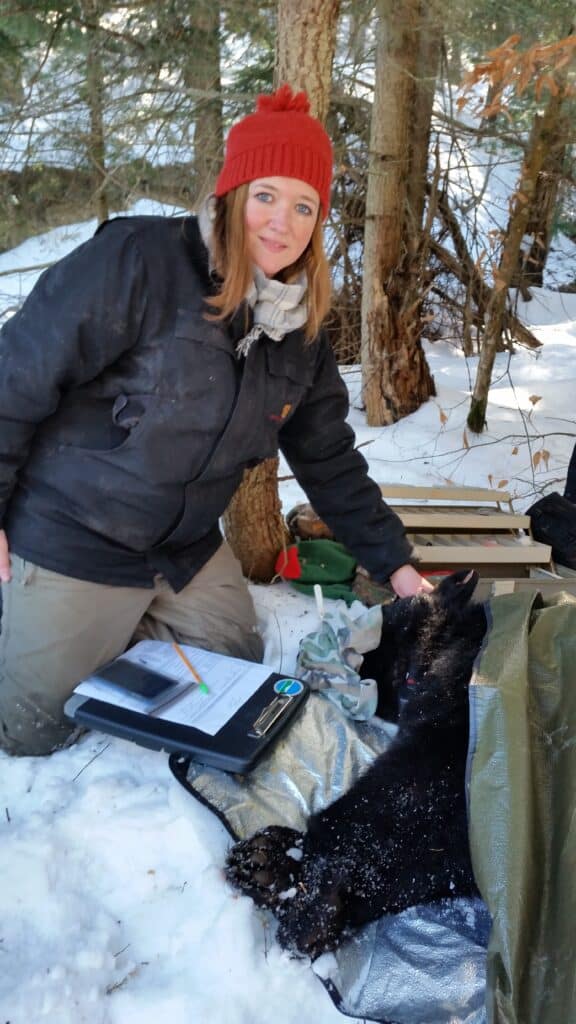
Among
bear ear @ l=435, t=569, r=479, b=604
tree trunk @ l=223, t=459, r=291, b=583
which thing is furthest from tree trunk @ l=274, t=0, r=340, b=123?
bear ear @ l=435, t=569, r=479, b=604

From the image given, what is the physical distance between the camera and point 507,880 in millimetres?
1312

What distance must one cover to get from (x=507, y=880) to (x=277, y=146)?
5.54 feet

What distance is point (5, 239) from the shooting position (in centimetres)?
512

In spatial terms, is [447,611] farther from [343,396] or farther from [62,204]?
[62,204]

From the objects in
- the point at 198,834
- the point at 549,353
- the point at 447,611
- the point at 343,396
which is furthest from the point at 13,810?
the point at 549,353

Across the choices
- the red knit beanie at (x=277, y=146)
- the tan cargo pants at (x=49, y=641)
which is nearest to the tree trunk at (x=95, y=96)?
the red knit beanie at (x=277, y=146)

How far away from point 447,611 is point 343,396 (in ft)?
2.71

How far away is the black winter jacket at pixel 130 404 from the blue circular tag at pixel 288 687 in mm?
427

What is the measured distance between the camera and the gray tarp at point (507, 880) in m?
1.26

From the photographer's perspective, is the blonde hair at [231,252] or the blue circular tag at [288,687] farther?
the blue circular tag at [288,687]

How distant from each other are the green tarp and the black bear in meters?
0.15

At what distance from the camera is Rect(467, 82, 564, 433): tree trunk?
3852 millimetres

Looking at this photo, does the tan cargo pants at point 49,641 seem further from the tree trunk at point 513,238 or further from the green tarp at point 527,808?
the tree trunk at point 513,238

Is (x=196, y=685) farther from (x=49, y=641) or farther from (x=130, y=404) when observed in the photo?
(x=130, y=404)
